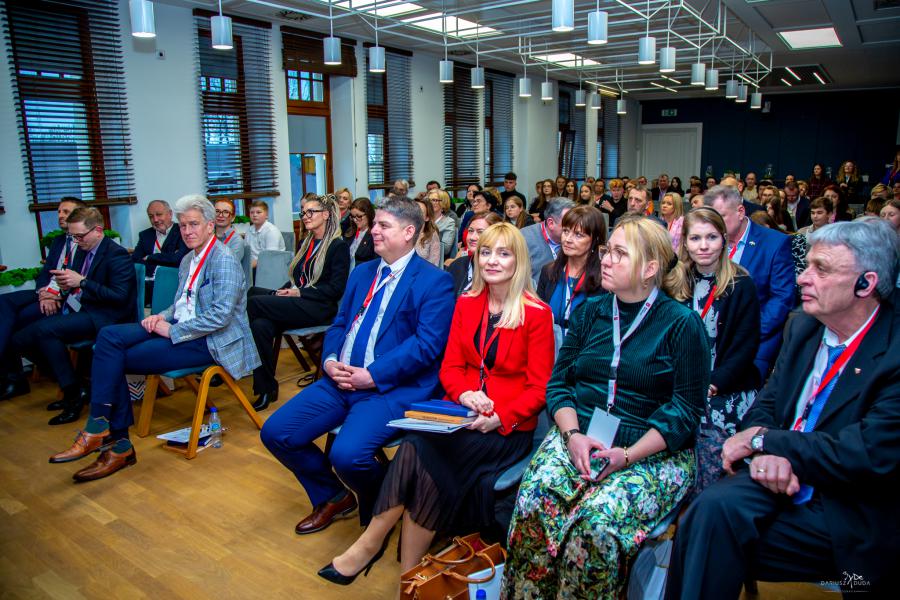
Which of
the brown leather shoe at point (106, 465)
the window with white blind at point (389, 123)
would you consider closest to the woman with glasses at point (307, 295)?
the brown leather shoe at point (106, 465)

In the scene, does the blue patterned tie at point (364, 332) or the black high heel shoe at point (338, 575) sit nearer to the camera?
the black high heel shoe at point (338, 575)

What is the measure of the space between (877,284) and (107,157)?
22.8 feet

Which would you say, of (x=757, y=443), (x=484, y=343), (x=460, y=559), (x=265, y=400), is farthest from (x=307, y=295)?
(x=757, y=443)

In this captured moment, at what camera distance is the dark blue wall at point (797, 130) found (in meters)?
17.0

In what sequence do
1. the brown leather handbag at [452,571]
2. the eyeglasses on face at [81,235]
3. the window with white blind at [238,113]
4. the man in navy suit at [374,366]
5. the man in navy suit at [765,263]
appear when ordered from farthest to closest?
the window with white blind at [238,113], the eyeglasses on face at [81,235], the man in navy suit at [765,263], the man in navy suit at [374,366], the brown leather handbag at [452,571]

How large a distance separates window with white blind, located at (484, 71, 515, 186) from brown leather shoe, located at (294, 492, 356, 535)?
33.9ft

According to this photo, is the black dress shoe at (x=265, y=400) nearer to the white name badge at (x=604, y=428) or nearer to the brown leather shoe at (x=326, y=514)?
the brown leather shoe at (x=326, y=514)

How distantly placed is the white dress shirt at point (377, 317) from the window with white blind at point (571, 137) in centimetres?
1324

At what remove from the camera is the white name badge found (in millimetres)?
2100

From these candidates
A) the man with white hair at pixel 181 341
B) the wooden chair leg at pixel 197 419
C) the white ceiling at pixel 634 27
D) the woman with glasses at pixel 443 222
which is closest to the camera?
the man with white hair at pixel 181 341

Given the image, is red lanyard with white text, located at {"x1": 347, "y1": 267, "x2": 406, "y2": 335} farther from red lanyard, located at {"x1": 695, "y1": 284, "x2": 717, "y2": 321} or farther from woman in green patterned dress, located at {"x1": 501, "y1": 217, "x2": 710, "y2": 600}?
red lanyard, located at {"x1": 695, "y1": 284, "x2": 717, "y2": 321}

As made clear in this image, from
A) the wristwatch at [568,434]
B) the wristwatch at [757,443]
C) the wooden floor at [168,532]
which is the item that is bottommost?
the wooden floor at [168,532]

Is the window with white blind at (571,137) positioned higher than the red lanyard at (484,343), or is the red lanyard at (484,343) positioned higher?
the window with white blind at (571,137)

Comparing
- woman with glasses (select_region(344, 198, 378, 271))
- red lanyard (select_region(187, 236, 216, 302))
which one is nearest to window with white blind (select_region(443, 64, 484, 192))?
woman with glasses (select_region(344, 198, 378, 271))
